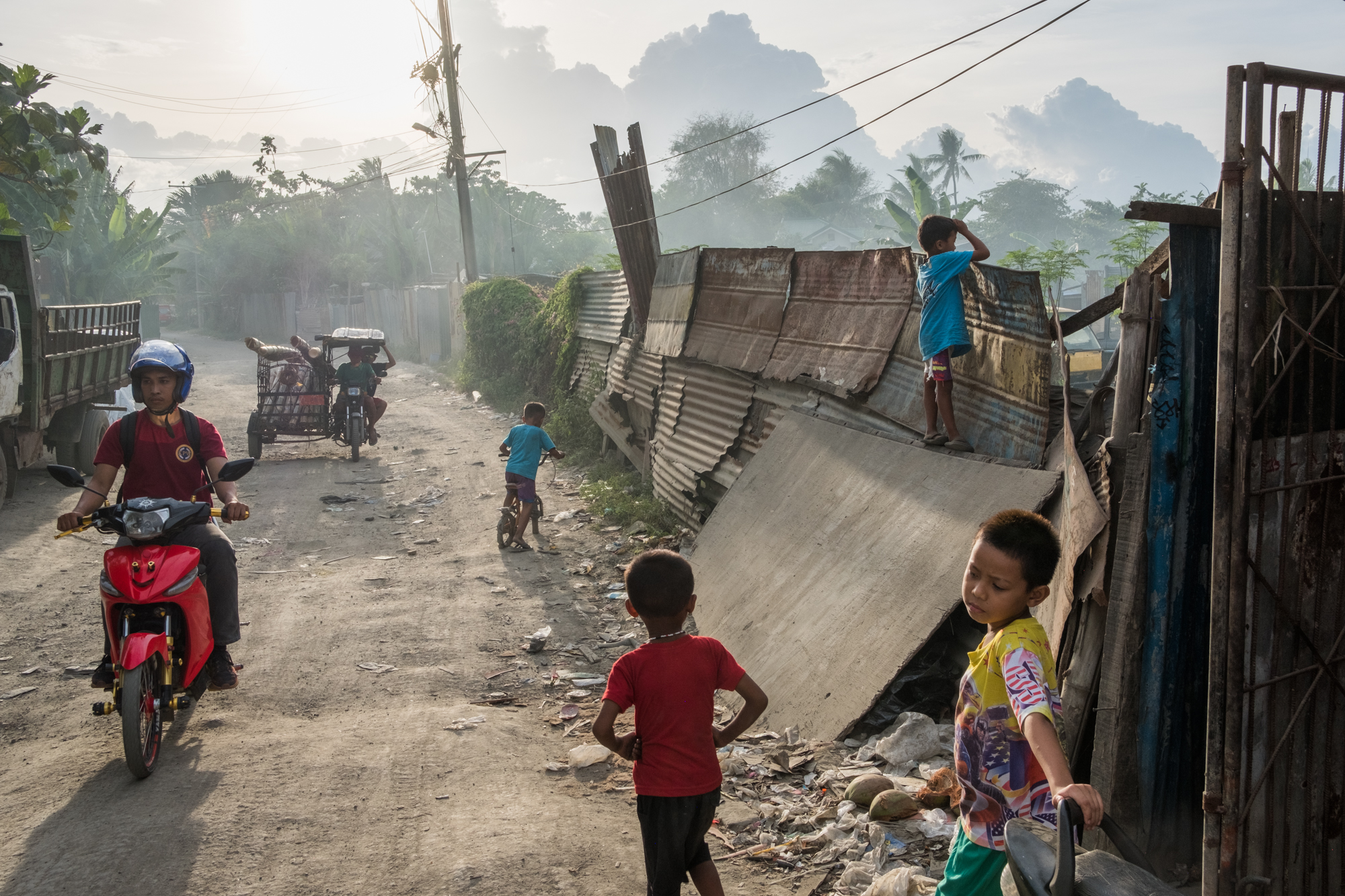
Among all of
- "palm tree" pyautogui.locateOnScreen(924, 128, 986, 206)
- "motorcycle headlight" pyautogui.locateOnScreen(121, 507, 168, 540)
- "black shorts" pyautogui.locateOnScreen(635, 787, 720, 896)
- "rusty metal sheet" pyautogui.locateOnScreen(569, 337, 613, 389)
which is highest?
"palm tree" pyautogui.locateOnScreen(924, 128, 986, 206)

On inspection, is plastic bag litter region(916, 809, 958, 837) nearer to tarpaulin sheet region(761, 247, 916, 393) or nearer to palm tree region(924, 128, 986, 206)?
tarpaulin sheet region(761, 247, 916, 393)

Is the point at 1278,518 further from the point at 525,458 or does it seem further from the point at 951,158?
the point at 951,158

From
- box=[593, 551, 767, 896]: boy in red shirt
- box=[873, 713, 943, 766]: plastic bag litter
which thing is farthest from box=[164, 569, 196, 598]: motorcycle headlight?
box=[873, 713, 943, 766]: plastic bag litter

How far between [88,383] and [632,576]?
35.5 ft

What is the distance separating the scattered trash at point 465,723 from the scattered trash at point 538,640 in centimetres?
116

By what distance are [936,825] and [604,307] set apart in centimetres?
1019

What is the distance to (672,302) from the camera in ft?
31.2

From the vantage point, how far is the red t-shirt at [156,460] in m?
4.33

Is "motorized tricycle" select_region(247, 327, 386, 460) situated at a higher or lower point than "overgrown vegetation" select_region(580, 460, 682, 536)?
higher

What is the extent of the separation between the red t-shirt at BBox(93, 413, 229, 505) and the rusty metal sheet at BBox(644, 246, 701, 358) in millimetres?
5135

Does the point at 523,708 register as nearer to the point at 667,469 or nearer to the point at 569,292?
the point at 667,469

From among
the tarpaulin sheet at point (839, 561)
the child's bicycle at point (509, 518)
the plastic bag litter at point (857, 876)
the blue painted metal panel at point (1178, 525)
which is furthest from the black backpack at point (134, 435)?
the blue painted metal panel at point (1178, 525)

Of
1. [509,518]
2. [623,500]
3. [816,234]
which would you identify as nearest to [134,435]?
[509,518]

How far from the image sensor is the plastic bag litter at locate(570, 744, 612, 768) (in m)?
4.21
